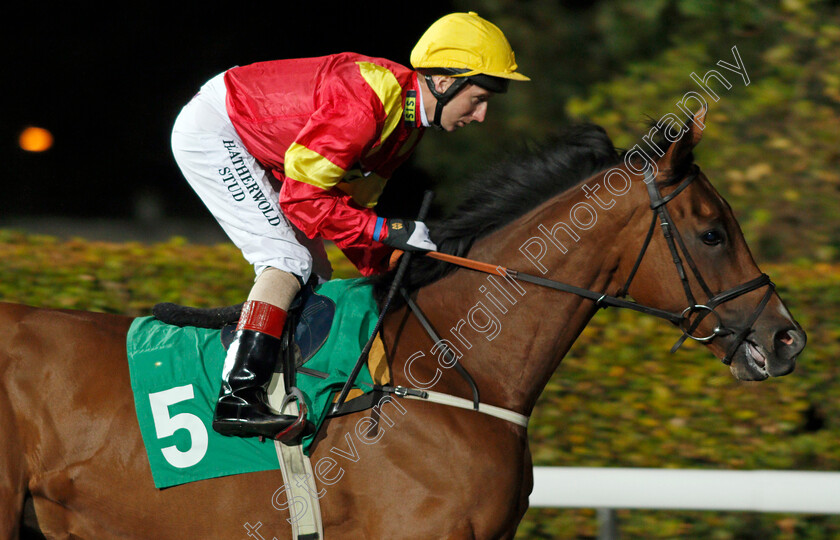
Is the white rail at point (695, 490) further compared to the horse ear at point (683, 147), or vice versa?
the white rail at point (695, 490)

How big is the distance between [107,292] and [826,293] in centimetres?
349

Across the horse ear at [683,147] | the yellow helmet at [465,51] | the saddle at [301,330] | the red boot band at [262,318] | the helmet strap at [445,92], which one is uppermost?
the yellow helmet at [465,51]

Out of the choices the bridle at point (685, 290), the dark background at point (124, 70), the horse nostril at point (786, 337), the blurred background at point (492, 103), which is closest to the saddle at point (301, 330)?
the bridle at point (685, 290)

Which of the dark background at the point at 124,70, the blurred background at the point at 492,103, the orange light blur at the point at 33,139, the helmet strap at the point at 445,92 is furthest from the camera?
the orange light blur at the point at 33,139

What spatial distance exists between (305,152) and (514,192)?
0.71 metres

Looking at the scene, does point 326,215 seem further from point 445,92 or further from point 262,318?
point 445,92

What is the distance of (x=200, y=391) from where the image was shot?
254 centimetres

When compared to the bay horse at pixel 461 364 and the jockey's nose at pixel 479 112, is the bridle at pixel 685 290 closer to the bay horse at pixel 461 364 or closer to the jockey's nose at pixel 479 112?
the bay horse at pixel 461 364

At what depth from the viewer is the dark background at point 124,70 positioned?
7797 millimetres

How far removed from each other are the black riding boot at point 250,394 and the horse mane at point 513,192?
423 millimetres

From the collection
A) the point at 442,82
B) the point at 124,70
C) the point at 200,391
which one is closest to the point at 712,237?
the point at 442,82

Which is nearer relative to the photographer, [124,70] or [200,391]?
[200,391]

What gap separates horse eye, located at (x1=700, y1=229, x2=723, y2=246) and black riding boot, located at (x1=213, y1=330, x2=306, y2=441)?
1303mm

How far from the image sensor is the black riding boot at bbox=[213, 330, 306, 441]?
2.41 metres
